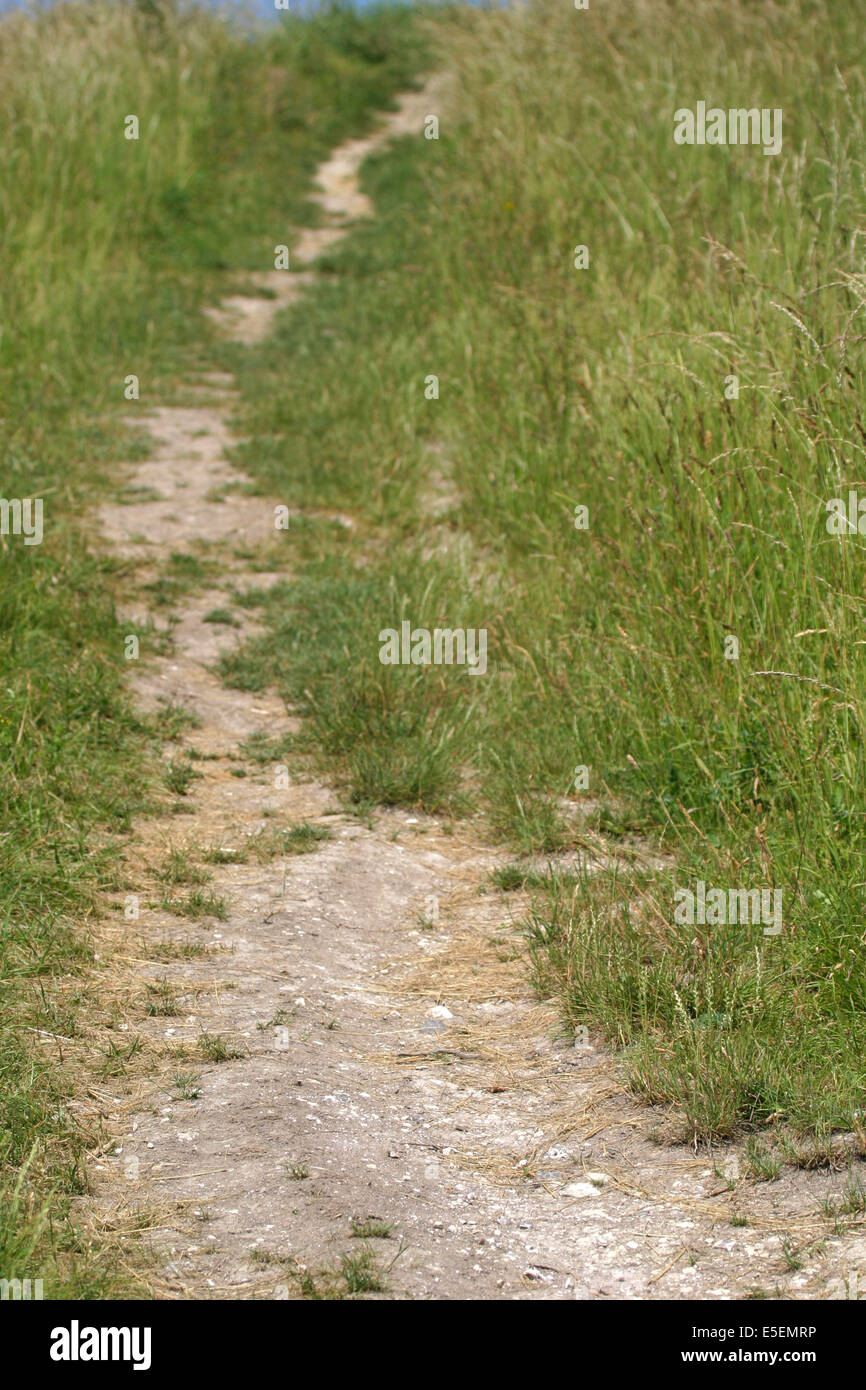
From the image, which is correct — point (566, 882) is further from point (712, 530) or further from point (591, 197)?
point (591, 197)

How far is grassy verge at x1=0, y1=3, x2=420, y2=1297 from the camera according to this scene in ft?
10.5

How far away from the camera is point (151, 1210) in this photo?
2.69 meters
